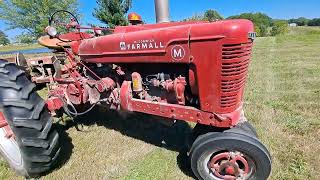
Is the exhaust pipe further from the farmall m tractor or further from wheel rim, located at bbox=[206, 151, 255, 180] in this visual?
wheel rim, located at bbox=[206, 151, 255, 180]

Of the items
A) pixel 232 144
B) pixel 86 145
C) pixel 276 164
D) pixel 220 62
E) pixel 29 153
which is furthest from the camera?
pixel 86 145

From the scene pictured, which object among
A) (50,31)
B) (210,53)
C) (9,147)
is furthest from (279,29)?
(9,147)

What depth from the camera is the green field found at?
3416 millimetres

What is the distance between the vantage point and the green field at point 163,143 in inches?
134

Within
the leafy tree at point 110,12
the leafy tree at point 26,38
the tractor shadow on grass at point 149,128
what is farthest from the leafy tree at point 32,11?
the tractor shadow on grass at point 149,128

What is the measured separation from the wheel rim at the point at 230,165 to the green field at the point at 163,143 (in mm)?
392

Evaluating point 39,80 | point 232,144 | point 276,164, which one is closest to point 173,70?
point 232,144

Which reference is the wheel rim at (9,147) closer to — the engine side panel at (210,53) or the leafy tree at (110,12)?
the engine side panel at (210,53)

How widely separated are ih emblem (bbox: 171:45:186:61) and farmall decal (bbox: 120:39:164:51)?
0.15 meters

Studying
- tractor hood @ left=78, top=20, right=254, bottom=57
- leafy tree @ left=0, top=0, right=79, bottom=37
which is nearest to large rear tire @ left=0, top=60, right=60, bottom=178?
tractor hood @ left=78, top=20, right=254, bottom=57

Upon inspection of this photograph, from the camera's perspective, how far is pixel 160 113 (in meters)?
3.25

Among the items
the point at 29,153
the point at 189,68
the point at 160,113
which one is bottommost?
the point at 29,153

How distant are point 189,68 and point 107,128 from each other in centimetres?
242

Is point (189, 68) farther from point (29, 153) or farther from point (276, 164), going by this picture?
point (29, 153)
